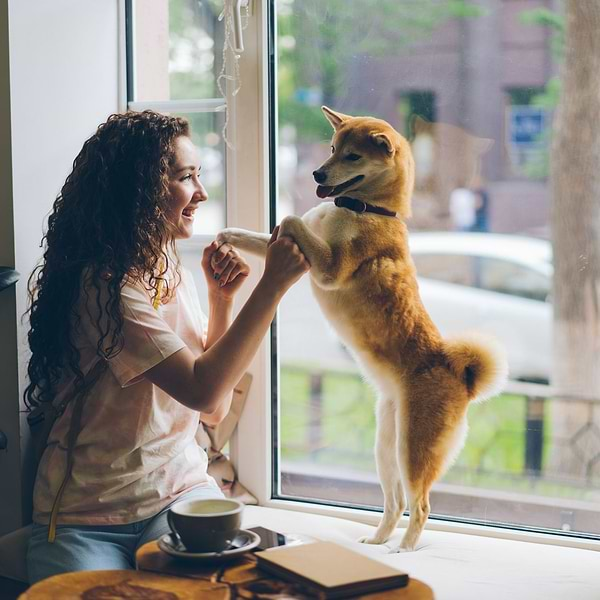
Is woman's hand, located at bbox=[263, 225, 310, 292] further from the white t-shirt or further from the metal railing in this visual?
Result: the metal railing

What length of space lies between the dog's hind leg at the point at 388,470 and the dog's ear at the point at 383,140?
1.52ft

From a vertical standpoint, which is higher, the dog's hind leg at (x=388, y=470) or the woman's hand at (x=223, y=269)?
the woman's hand at (x=223, y=269)

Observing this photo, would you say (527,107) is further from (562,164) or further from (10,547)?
(10,547)

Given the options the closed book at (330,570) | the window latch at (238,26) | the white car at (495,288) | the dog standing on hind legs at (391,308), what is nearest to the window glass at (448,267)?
the white car at (495,288)

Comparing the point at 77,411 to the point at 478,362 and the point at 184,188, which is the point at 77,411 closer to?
the point at 184,188

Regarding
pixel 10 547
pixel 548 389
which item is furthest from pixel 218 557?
pixel 548 389

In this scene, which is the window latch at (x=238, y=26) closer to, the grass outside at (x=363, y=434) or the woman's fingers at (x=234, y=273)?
the woman's fingers at (x=234, y=273)

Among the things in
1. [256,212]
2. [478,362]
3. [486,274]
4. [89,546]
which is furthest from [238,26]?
[89,546]

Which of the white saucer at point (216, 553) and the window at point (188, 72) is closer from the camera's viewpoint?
the white saucer at point (216, 553)

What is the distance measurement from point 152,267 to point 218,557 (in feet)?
1.95

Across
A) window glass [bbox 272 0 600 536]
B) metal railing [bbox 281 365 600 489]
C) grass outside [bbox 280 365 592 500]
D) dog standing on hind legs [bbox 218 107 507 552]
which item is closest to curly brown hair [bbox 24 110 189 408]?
dog standing on hind legs [bbox 218 107 507 552]

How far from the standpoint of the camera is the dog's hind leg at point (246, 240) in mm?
1461

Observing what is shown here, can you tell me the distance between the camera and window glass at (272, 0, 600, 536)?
1.55 meters

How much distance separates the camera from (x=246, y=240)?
4.81 feet
